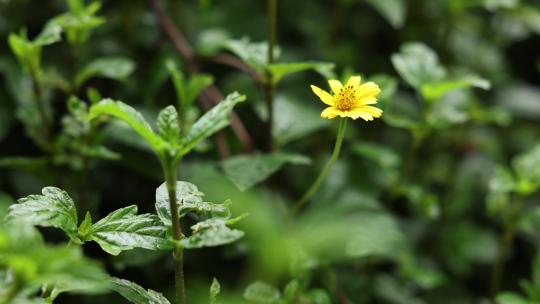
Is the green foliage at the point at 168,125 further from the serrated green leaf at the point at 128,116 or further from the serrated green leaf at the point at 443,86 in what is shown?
the serrated green leaf at the point at 443,86

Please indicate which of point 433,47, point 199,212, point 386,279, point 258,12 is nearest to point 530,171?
point 386,279

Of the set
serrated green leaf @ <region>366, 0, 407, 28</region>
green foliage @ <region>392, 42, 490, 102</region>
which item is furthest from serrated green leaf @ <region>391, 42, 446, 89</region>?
serrated green leaf @ <region>366, 0, 407, 28</region>

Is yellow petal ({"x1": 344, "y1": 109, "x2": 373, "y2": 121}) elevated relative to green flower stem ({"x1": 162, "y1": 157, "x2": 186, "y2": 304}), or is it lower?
elevated

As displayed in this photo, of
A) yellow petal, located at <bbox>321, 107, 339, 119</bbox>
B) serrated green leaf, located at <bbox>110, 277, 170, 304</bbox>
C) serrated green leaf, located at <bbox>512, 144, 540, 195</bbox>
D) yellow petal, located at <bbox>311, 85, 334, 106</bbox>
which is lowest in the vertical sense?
serrated green leaf, located at <bbox>110, 277, 170, 304</bbox>

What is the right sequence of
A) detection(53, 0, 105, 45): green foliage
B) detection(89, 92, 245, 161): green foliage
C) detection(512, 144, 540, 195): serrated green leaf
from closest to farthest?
detection(89, 92, 245, 161): green foliage < detection(53, 0, 105, 45): green foliage < detection(512, 144, 540, 195): serrated green leaf

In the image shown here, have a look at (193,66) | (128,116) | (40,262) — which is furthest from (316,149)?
(40,262)

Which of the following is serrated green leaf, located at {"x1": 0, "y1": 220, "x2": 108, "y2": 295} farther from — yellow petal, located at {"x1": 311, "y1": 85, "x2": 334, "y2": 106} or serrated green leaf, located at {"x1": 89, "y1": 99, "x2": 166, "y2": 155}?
yellow petal, located at {"x1": 311, "y1": 85, "x2": 334, "y2": 106}
